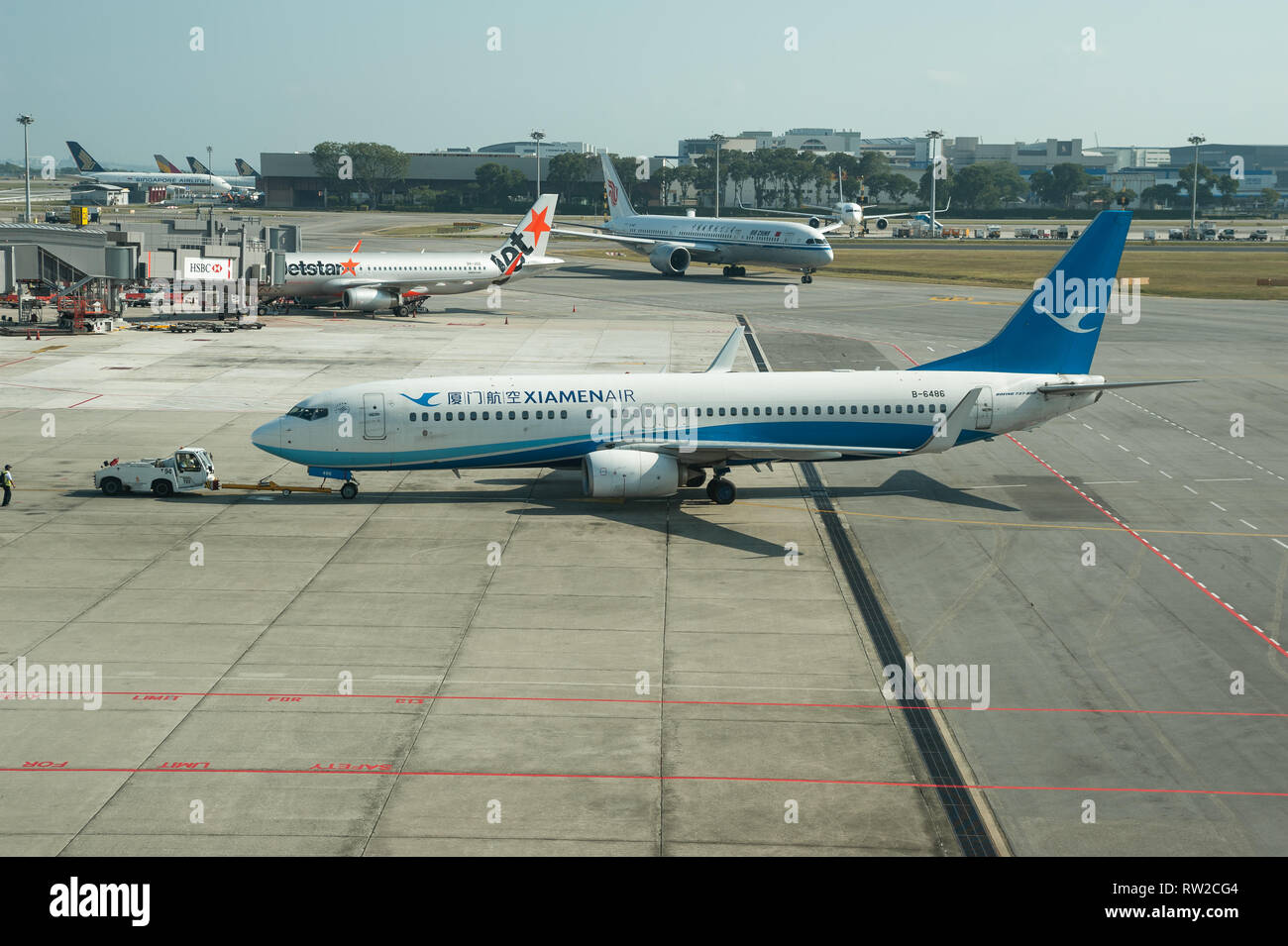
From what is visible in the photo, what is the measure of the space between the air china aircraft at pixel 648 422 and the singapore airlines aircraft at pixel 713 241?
76.5 metres

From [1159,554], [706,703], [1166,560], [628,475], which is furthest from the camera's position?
[628,475]

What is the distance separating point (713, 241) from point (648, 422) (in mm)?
87409

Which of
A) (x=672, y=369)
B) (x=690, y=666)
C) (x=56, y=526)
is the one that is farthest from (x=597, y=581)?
(x=672, y=369)

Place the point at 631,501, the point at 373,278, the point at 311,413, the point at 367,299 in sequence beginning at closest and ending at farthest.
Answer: the point at 311,413 < the point at 631,501 < the point at 367,299 < the point at 373,278

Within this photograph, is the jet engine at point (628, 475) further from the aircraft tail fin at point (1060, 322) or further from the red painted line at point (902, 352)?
the red painted line at point (902, 352)

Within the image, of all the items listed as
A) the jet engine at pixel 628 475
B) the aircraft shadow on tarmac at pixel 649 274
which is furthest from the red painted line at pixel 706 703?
the aircraft shadow on tarmac at pixel 649 274

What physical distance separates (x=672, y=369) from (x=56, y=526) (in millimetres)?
38255

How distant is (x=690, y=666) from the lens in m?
27.9

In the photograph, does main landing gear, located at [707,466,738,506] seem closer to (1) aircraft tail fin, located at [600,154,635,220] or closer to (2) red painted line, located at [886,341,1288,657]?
(2) red painted line, located at [886,341,1288,657]

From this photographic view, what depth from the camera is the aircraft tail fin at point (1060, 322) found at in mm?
45062

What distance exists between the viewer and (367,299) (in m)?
93.0

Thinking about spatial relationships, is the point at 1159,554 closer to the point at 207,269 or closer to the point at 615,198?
the point at 207,269

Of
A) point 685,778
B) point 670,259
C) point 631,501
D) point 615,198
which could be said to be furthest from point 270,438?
point 615,198

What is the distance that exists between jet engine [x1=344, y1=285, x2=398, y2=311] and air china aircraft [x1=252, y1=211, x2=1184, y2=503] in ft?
172
